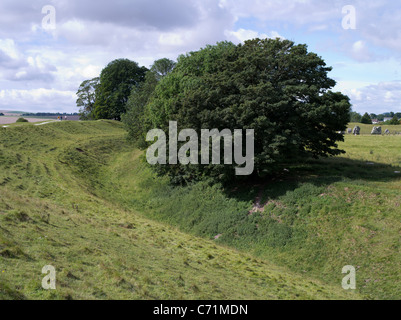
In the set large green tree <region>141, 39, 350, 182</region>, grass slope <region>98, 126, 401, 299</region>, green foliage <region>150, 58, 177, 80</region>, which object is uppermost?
green foliage <region>150, 58, 177, 80</region>

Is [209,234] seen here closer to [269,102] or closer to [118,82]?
[269,102]

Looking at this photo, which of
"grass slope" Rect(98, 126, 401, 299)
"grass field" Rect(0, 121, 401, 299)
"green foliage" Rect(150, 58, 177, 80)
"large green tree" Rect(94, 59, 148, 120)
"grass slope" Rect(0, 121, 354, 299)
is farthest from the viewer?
"large green tree" Rect(94, 59, 148, 120)

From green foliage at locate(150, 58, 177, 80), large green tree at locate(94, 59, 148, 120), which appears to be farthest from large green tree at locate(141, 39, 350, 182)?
large green tree at locate(94, 59, 148, 120)

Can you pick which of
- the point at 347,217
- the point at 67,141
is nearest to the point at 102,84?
the point at 67,141

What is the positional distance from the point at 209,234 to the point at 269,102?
41.5 feet

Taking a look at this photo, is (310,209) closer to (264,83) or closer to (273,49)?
(264,83)

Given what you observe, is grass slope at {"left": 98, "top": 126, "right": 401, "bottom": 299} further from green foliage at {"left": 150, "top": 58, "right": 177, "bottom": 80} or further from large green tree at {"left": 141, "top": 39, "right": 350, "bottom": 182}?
green foliage at {"left": 150, "top": 58, "right": 177, "bottom": 80}

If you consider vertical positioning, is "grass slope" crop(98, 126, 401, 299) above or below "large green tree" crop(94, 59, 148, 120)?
below

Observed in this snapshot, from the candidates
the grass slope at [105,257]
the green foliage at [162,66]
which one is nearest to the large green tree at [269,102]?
the grass slope at [105,257]

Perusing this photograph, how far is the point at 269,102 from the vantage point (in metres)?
28.7

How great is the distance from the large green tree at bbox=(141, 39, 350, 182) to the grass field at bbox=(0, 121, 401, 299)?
342 cm

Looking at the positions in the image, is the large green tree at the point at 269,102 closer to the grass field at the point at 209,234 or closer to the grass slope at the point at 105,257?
the grass field at the point at 209,234

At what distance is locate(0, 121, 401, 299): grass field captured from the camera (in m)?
12.4

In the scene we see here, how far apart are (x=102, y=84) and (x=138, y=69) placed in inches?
436
